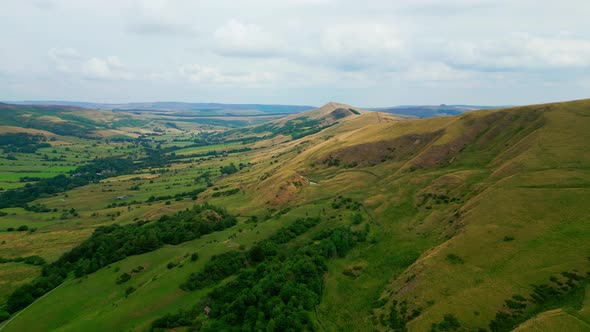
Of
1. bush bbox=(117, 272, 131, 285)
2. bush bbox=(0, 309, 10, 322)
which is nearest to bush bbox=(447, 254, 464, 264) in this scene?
bush bbox=(117, 272, 131, 285)

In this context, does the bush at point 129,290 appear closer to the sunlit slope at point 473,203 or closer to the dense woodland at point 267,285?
the dense woodland at point 267,285

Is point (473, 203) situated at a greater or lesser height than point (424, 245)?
greater

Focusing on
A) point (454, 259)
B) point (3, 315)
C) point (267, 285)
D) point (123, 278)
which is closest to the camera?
point (454, 259)

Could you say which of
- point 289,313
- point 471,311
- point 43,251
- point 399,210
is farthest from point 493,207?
point 43,251

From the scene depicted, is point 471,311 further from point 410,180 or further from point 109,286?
point 109,286

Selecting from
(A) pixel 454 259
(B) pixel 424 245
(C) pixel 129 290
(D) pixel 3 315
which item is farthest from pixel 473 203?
(D) pixel 3 315

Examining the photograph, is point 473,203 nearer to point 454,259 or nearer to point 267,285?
point 454,259

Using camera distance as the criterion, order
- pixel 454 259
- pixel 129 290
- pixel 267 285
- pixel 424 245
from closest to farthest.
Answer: pixel 454 259 < pixel 267 285 < pixel 424 245 < pixel 129 290

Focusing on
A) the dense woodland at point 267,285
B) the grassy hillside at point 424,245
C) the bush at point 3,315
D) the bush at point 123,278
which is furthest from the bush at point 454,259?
the bush at point 3,315
